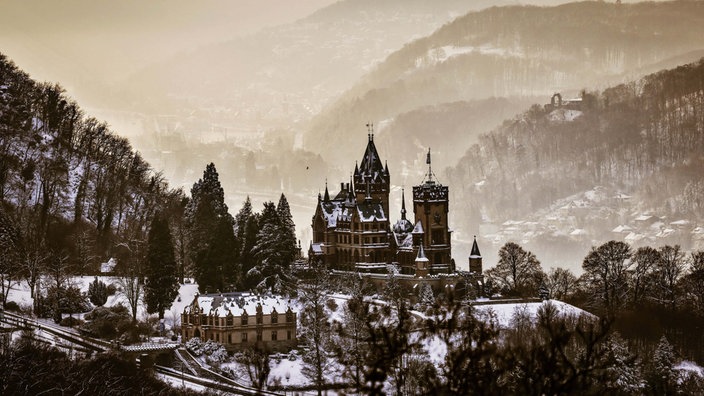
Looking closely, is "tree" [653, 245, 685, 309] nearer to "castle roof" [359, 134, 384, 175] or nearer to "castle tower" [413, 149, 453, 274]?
"castle tower" [413, 149, 453, 274]

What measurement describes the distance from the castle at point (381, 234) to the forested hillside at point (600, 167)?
38.6m

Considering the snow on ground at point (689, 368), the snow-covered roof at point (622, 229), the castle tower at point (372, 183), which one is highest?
the castle tower at point (372, 183)

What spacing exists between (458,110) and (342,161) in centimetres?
2211

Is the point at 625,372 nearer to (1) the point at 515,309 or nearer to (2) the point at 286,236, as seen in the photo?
(1) the point at 515,309

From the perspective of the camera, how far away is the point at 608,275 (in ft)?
321

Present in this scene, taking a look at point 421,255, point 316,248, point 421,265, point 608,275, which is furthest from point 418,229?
point 608,275

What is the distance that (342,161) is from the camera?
15600 cm

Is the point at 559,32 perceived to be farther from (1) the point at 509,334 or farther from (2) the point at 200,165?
(1) the point at 509,334

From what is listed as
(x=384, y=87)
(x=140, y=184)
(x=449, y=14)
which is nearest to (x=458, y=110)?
(x=384, y=87)

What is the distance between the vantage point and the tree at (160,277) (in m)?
83.6

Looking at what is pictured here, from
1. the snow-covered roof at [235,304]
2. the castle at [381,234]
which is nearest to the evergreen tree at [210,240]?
the snow-covered roof at [235,304]

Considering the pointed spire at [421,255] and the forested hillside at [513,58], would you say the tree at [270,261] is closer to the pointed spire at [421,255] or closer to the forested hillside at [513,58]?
the pointed spire at [421,255]

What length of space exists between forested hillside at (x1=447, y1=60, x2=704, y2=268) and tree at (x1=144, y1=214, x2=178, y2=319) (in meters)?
62.0

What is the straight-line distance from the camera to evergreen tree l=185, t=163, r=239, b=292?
89.0m
